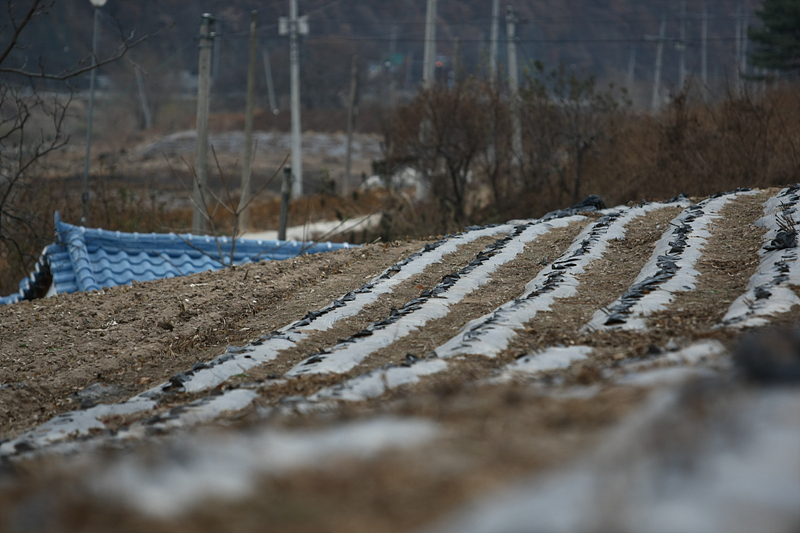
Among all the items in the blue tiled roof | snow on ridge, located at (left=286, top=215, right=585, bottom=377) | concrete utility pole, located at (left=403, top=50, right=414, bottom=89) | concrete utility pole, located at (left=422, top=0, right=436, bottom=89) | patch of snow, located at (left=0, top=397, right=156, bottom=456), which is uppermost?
concrete utility pole, located at (left=403, top=50, right=414, bottom=89)

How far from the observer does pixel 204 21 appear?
1387cm

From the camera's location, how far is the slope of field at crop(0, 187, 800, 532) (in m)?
1.32

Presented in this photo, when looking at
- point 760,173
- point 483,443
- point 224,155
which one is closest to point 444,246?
point 483,443

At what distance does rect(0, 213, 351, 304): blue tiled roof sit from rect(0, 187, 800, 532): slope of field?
8.62 feet

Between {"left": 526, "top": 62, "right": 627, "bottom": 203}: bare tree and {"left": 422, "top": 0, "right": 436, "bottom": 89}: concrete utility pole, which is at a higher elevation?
{"left": 422, "top": 0, "right": 436, "bottom": 89}: concrete utility pole

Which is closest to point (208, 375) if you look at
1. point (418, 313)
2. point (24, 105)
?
point (418, 313)

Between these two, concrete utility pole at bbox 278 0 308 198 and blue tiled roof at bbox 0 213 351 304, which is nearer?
blue tiled roof at bbox 0 213 351 304

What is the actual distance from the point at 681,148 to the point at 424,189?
20.0 ft

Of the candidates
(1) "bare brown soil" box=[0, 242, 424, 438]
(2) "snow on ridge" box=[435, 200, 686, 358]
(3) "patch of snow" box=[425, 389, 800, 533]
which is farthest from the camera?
(1) "bare brown soil" box=[0, 242, 424, 438]

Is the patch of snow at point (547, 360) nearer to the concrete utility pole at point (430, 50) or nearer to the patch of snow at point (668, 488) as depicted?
the patch of snow at point (668, 488)

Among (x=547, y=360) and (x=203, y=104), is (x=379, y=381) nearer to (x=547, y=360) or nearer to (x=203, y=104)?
(x=547, y=360)

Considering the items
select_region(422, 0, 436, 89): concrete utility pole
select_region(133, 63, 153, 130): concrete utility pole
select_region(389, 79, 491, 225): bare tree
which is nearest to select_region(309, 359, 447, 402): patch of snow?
select_region(389, 79, 491, 225): bare tree

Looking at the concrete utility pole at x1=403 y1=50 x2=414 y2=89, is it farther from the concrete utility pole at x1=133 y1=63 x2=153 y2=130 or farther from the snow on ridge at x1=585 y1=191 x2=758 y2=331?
the snow on ridge at x1=585 y1=191 x2=758 y2=331

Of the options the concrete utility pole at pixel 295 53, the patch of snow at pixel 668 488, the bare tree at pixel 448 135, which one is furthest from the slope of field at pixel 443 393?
the concrete utility pole at pixel 295 53
